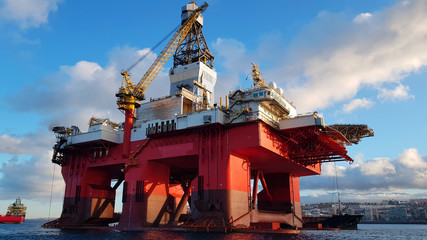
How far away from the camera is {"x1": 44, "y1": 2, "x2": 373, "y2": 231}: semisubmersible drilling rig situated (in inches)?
1280

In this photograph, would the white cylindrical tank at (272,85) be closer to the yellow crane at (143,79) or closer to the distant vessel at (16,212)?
the yellow crane at (143,79)

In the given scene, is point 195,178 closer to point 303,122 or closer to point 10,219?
point 303,122

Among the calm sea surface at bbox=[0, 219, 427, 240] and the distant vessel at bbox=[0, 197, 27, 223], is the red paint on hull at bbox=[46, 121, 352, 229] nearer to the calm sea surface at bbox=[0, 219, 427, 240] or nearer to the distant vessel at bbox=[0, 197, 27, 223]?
A: the calm sea surface at bbox=[0, 219, 427, 240]

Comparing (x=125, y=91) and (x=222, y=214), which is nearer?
Answer: (x=222, y=214)

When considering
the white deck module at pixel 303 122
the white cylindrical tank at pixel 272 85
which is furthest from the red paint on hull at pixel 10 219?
the white deck module at pixel 303 122

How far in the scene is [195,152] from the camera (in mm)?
34844

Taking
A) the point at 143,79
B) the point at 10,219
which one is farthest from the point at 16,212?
the point at 143,79

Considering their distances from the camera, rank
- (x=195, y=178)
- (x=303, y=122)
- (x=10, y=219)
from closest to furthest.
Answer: (x=303, y=122), (x=195, y=178), (x=10, y=219)

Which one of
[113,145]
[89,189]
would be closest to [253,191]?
[113,145]

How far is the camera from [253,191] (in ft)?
137

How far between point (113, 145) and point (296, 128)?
75.5ft

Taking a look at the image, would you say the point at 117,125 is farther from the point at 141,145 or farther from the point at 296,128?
the point at 296,128

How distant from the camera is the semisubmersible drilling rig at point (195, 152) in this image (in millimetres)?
32500

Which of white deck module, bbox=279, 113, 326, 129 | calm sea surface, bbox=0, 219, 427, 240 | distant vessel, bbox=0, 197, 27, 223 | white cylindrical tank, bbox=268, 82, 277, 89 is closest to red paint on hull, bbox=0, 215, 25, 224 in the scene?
distant vessel, bbox=0, 197, 27, 223
